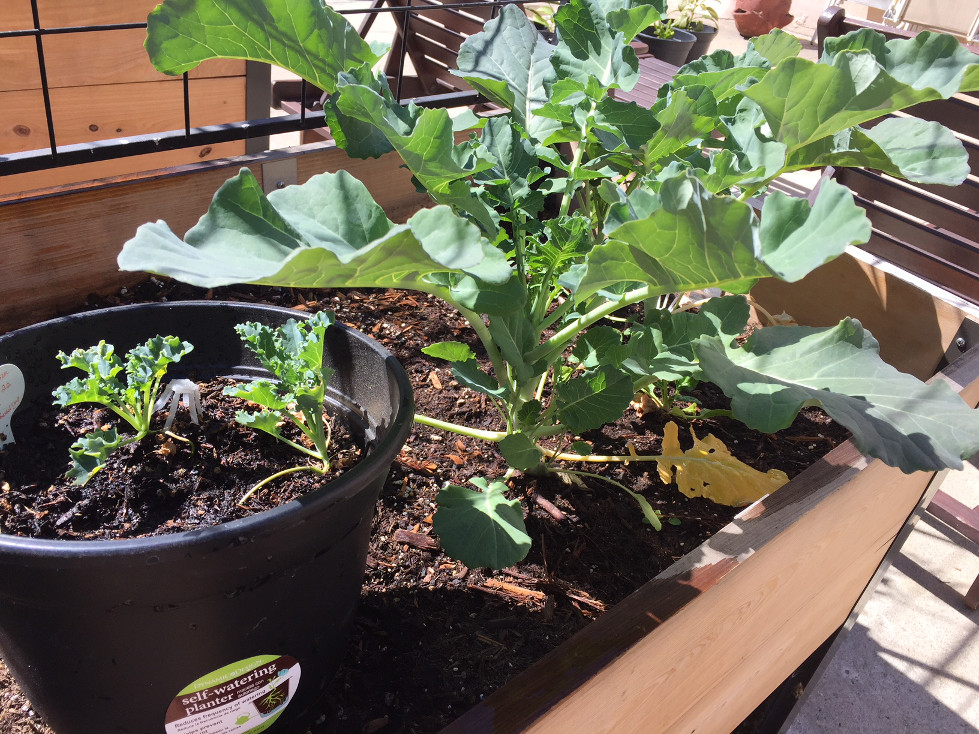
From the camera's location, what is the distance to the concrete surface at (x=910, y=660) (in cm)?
158

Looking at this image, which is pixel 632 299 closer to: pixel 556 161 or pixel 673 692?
pixel 556 161

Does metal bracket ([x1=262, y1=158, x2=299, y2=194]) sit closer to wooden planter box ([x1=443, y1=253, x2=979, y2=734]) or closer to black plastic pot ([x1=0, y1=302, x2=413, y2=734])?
black plastic pot ([x1=0, y1=302, x2=413, y2=734])

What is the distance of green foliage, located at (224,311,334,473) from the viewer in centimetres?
70

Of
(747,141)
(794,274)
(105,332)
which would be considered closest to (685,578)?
(794,274)

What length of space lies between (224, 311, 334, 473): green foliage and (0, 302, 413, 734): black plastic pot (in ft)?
0.23

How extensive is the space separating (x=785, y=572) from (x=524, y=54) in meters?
0.77

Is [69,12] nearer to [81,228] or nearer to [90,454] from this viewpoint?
[81,228]

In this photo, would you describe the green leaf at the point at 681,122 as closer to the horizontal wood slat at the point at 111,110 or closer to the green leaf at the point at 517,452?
the green leaf at the point at 517,452

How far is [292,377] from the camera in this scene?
73 cm

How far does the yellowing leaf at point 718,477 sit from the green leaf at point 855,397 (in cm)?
25

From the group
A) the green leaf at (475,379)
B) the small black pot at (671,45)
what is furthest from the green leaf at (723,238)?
the small black pot at (671,45)

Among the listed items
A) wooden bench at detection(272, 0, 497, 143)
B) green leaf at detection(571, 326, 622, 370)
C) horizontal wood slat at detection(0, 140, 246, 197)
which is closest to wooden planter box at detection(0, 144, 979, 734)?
green leaf at detection(571, 326, 622, 370)

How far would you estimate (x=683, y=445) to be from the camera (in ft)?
4.06

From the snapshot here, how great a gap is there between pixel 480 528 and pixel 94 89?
5.59ft
